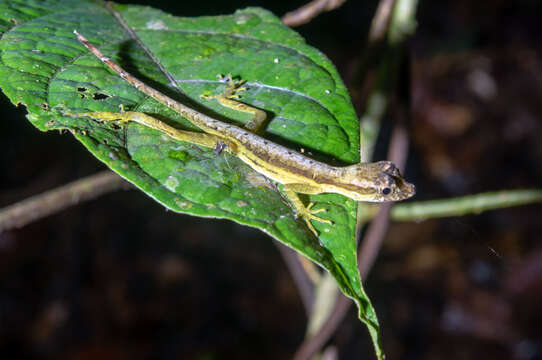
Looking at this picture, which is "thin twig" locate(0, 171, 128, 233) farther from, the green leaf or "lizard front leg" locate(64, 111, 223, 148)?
the green leaf

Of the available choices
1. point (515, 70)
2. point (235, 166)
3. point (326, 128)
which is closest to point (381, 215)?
point (326, 128)

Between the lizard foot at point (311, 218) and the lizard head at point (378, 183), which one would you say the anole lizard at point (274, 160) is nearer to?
the lizard head at point (378, 183)

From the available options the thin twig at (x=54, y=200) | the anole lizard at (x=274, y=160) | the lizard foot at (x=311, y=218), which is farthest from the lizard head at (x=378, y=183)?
the thin twig at (x=54, y=200)

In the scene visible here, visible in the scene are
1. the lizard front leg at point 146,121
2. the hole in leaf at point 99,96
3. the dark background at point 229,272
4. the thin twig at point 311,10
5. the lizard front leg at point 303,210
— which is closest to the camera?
the lizard front leg at point 303,210

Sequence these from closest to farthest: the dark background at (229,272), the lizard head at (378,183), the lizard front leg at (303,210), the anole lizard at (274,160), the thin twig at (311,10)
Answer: the lizard front leg at (303,210), the anole lizard at (274,160), the thin twig at (311,10), the lizard head at (378,183), the dark background at (229,272)

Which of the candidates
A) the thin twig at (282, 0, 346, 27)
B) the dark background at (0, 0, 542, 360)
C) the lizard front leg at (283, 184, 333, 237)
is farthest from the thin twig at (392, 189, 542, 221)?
the dark background at (0, 0, 542, 360)

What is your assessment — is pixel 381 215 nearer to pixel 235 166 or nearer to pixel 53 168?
pixel 235 166
